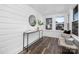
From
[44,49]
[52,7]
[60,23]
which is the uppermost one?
[52,7]

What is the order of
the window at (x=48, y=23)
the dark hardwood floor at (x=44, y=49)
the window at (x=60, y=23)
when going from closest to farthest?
the dark hardwood floor at (x=44, y=49), the window at (x=60, y=23), the window at (x=48, y=23)

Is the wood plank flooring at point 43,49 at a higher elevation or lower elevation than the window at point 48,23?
lower

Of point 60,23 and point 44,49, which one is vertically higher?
point 60,23

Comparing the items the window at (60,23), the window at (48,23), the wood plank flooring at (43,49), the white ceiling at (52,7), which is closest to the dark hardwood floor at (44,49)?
the wood plank flooring at (43,49)

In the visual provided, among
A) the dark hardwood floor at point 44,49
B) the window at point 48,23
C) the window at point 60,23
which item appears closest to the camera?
the dark hardwood floor at point 44,49

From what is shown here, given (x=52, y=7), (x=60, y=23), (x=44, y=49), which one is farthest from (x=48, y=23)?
(x=44, y=49)

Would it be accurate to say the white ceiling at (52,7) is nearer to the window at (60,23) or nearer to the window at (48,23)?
the window at (60,23)

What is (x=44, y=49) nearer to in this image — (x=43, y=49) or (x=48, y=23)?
(x=43, y=49)

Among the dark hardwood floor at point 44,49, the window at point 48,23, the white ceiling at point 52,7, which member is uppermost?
the white ceiling at point 52,7

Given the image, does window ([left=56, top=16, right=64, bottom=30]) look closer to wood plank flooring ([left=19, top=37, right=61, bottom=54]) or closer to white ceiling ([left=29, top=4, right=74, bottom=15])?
white ceiling ([left=29, top=4, right=74, bottom=15])

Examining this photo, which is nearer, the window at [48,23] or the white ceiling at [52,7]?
the white ceiling at [52,7]
